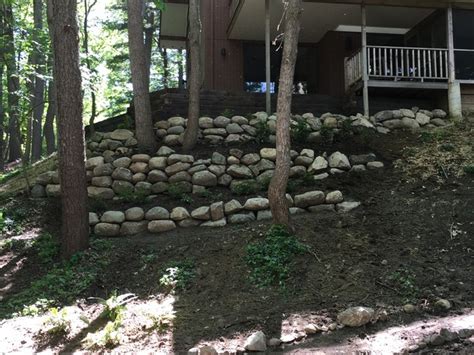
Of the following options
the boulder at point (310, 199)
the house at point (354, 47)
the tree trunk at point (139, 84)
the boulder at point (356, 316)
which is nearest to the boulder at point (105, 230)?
the tree trunk at point (139, 84)

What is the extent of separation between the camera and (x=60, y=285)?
255 inches

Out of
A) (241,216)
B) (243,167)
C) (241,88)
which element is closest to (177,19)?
(241,88)

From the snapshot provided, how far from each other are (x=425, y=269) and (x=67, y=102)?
6012mm

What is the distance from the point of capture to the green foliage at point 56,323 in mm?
5371

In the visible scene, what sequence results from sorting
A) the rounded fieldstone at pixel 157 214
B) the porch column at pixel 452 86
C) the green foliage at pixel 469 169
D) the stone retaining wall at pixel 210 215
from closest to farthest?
the stone retaining wall at pixel 210 215 < the rounded fieldstone at pixel 157 214 < the green foliage at pixel 469 169 < the porch column at pixel 452 86

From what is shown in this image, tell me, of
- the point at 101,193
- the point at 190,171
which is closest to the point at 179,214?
the point at 190,171

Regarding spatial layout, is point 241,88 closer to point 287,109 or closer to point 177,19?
point 177,19

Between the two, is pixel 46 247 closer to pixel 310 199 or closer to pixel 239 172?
pixel 239 172

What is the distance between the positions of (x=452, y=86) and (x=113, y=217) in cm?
954

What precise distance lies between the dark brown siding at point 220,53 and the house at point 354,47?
0.03 metres

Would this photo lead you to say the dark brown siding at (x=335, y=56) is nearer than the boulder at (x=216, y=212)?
No

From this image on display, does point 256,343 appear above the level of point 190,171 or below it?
below

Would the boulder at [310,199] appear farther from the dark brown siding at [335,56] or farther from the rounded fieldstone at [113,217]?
the dark brown siding at [335,56]

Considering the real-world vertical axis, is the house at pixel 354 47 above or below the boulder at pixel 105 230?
above
